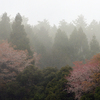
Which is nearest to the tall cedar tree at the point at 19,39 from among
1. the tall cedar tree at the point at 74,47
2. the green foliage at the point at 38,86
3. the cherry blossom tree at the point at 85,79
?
the green foliage at the point at 38,86

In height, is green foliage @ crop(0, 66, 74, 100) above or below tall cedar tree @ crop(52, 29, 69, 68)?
below

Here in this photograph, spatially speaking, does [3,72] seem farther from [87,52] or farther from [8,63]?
[87,52]

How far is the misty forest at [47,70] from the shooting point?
8559mm

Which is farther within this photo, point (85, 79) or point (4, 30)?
point (4, 30)

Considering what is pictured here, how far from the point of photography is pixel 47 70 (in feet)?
43.6

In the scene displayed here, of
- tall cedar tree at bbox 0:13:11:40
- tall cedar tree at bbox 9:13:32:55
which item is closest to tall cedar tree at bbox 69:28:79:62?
tall cedar tree at bbox 9:13:32:55

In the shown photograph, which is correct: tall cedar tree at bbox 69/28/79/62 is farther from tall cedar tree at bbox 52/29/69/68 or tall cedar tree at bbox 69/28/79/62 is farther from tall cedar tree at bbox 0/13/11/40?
tall cedar tree at bbox 0/13/11/40

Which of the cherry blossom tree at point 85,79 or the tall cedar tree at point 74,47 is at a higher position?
the tall cedar tree at point 74,47

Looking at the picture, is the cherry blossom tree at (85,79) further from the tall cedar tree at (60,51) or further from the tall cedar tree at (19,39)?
the tall cedar tree at (60,51)

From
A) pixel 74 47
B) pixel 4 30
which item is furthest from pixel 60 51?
pixel 4 30

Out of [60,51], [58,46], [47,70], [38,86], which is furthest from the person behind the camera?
[58,46]

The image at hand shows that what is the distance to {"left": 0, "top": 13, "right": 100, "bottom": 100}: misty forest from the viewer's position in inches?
337

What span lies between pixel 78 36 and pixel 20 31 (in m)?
9.95

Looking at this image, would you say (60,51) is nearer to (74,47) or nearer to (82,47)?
(74,47)
